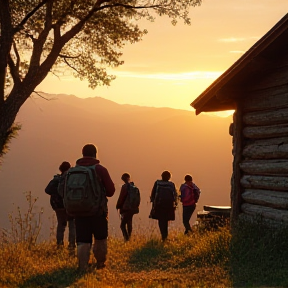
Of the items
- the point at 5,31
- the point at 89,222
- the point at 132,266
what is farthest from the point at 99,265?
the point at 5,31

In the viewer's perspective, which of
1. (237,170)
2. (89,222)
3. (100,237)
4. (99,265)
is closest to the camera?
(89,222)

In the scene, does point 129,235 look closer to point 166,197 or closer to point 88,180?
point 166,197

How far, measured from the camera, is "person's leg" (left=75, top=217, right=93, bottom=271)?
9.77m

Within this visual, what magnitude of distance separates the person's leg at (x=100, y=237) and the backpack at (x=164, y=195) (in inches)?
177

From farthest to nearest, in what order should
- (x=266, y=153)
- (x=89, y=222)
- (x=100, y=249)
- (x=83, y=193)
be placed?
(x=266, y=153) < (x=100, y=249) < (x=89, y=222) < (x=83, y=193)

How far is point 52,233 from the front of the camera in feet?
48.1

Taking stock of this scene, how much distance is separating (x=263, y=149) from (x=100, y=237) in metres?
4.03

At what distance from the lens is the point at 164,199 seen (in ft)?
47.9

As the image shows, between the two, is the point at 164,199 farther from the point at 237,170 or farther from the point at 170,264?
the point at 170,264

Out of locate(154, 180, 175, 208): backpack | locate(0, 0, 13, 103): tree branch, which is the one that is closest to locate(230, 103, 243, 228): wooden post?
locate(154, 180, 175, 208): backpack

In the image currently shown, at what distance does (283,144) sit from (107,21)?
7749 millimetres

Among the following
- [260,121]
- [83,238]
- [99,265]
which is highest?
[260,121]

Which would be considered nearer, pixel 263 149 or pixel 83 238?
pixel 83 238

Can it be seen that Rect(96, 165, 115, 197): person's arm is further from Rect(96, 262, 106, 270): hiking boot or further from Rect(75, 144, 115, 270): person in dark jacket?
Rect(96, 262, 106, 270): hiking boot
